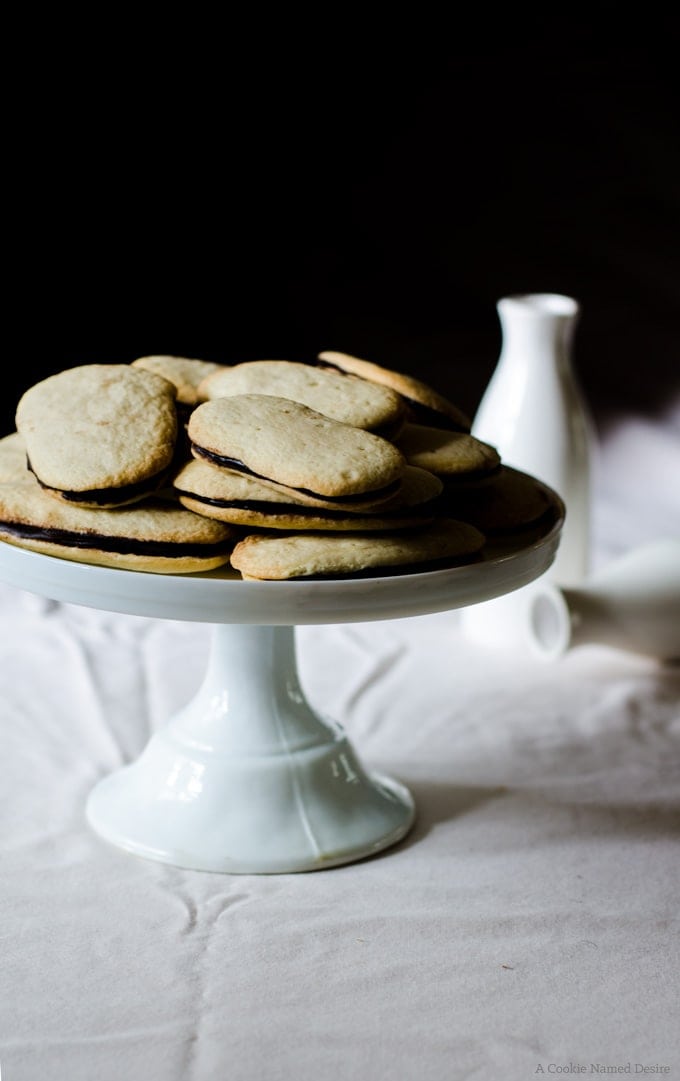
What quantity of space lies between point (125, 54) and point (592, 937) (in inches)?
63.0

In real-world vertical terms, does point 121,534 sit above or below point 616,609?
above

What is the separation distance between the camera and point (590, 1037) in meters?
0.82

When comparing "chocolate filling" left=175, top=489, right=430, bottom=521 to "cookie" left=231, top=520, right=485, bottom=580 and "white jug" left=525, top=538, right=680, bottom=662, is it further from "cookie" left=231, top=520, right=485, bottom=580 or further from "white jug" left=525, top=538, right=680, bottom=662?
"white jug" left=525, top=538, right=680, bottom=662

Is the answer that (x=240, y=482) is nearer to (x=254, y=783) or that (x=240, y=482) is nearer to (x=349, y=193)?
(x=254, y=783)

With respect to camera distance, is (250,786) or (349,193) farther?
(349,193)

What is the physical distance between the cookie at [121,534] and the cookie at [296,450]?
0.05 metres

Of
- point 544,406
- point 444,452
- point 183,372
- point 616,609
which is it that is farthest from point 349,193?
point 444,452

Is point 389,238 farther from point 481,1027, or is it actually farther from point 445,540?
point 481,1027

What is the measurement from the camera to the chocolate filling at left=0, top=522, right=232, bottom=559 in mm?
832

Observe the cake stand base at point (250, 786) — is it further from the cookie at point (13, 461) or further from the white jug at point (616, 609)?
the white jug at point (616, 609)

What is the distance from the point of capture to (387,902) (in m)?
0.96

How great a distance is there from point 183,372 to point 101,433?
0.52 ft

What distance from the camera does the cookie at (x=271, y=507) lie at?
0.83m

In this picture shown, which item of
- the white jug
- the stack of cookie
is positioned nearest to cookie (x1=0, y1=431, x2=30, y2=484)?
the stack of cookie
